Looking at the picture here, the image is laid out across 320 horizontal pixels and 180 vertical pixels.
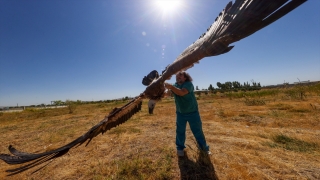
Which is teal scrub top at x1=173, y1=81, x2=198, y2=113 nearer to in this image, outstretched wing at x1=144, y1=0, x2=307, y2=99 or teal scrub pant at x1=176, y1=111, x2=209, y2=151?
teal scrub pant at x1=176, y1=111, x2=209, y2=151

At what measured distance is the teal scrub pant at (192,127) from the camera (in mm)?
4039

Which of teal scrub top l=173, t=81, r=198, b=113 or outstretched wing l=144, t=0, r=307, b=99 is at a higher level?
outstretched wing l=144, t=0, r=307, b=99

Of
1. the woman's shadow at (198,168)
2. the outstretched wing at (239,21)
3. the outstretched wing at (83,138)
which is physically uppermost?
the outstretched wing at (239,21)

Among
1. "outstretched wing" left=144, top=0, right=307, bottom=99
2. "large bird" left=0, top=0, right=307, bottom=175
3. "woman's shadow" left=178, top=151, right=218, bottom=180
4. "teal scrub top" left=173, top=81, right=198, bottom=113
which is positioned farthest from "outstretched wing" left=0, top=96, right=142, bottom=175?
"woman's shadow" left=178, top=151, right=218, bottom=180

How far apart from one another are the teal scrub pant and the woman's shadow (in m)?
0.27

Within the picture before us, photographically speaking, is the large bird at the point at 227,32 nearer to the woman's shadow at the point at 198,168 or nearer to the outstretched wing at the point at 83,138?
the outstretched wing at the point at 83,138

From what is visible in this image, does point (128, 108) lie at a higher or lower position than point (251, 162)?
higher

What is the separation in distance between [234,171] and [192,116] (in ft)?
4.67

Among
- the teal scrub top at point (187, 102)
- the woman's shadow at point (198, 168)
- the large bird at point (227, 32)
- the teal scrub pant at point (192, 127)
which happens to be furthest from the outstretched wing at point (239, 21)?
the woman's shadow at point (198, 168)

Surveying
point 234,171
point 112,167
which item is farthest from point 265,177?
point 112,167

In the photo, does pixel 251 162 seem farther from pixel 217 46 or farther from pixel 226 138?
pixel 217 46

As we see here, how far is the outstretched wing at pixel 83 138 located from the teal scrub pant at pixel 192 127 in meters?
1.78

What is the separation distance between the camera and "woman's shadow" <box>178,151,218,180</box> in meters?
3.32

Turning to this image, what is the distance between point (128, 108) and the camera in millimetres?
2523
